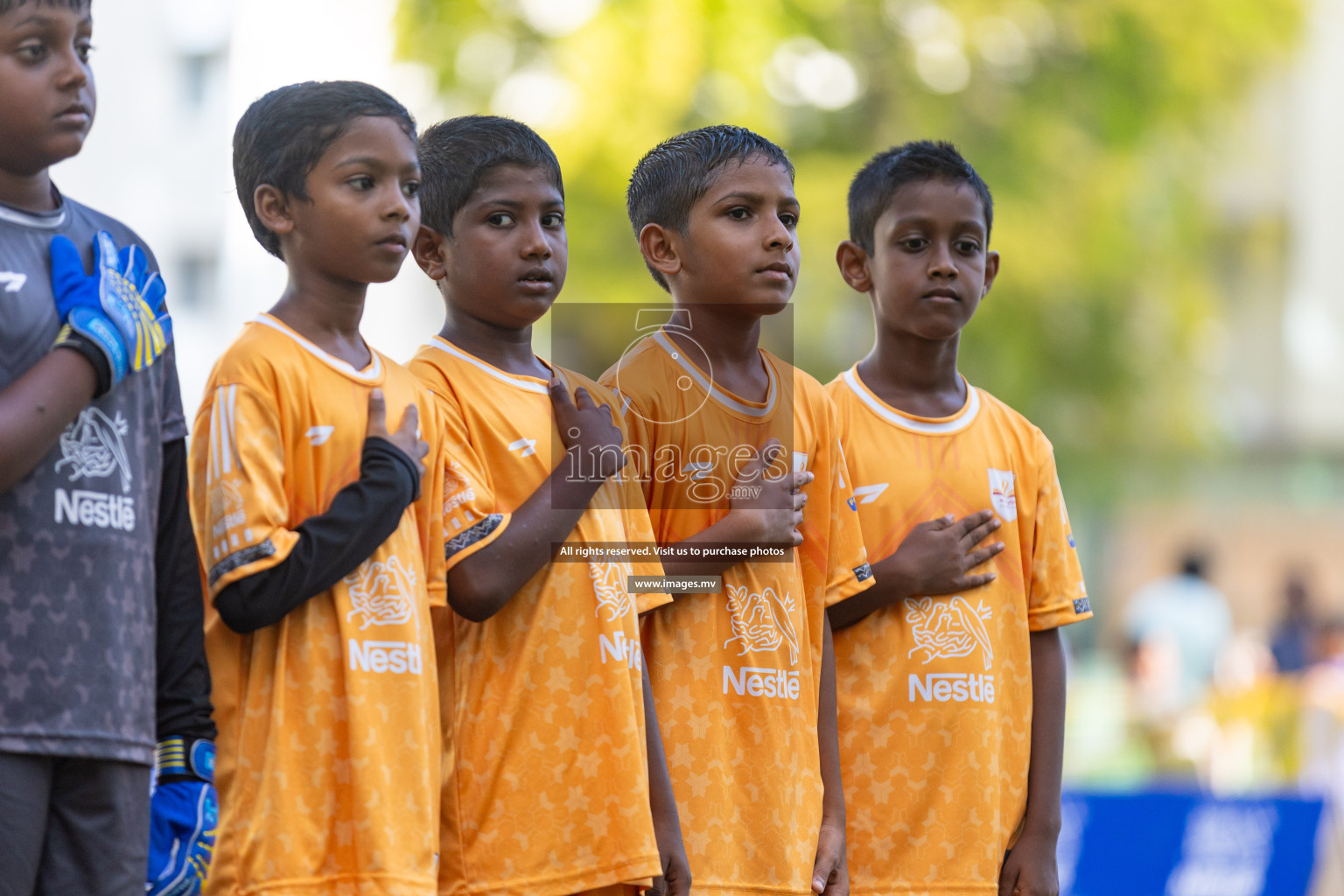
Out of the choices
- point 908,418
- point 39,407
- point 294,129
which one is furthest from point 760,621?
point 39,407

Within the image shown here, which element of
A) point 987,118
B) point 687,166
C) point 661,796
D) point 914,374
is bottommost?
point 661,796

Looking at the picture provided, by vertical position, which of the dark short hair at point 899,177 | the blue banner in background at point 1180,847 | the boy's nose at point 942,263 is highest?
the dark short hair at point 899,177

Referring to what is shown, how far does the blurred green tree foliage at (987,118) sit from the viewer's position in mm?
11273

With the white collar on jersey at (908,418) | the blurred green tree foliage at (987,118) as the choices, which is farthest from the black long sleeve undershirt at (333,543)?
the blurred green tree foliage at (987,118)

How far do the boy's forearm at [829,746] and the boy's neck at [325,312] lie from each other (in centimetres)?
113

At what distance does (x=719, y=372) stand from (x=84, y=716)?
55.4 inches

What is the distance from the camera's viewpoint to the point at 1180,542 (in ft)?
80.3

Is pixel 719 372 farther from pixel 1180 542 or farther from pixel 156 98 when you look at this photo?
pixel 1180 542

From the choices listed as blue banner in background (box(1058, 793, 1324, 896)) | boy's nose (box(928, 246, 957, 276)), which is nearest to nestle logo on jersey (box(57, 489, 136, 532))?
boy's nose (box(928, 246, 957, 276))

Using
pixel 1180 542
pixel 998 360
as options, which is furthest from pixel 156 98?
pixel 1180 542

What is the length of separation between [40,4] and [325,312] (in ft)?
2.11

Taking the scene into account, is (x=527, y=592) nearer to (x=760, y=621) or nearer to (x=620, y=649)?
(x=620, y=649)

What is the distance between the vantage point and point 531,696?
261 centimetres

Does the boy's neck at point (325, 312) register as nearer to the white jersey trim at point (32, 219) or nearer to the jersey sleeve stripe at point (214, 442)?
the jersey sleeve stripe at point (214, 442)
